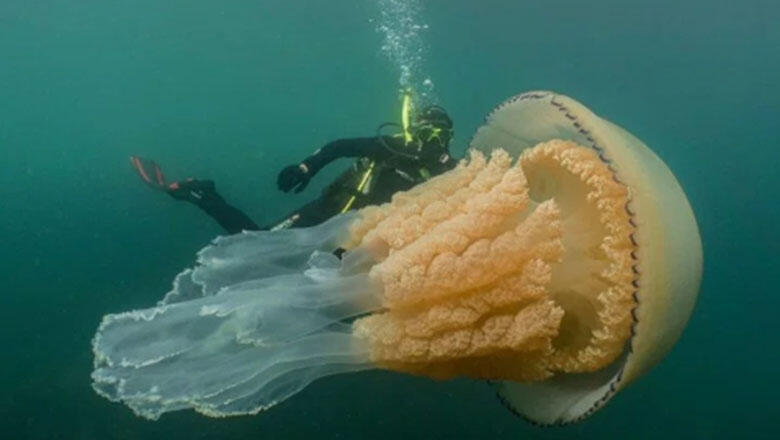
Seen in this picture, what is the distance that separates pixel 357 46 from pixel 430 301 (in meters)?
56.4

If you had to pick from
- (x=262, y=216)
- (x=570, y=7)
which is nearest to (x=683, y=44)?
(x=570, y=7)

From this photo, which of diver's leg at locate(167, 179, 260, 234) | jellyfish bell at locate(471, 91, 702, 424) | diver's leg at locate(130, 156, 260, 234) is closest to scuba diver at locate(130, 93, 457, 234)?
diver's leg at locate(130, 156, 260, 234)

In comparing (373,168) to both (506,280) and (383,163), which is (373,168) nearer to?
(383,163)

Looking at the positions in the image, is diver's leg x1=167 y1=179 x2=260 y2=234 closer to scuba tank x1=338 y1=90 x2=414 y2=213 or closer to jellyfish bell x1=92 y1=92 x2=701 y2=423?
scuba tank x1=338 y1=90 x2=414 y2=213

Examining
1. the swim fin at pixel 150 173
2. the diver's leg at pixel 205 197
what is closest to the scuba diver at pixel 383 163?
the diver's leg at pixel 205 197

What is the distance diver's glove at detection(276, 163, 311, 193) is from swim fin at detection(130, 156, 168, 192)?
3.93m

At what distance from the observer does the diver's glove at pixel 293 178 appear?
5.80 m

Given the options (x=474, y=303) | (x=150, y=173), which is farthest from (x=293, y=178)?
(x=150, y=173)

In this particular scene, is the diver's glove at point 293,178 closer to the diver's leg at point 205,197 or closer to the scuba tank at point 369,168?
the scuba tank at point 369,168

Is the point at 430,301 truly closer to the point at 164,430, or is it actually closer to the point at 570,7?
the point at 164,430

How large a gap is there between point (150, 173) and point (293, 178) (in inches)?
173

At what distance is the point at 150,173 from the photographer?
9.40 m

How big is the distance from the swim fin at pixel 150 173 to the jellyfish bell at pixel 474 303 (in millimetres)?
6679

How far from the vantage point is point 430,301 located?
2.74 metres
